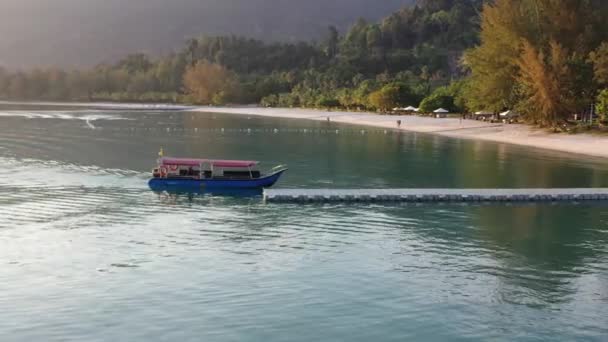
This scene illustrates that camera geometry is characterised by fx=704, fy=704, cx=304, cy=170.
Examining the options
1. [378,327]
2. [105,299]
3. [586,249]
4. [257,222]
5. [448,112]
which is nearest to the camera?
[378,327]

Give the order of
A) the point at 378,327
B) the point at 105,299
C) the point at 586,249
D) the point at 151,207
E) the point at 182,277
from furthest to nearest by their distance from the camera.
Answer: the point at 151,207 < the point at 586,249 < the point at 182,277 < the point at 105,299 < the point at 378,327

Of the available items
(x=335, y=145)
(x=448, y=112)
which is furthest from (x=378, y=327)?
(x=448, y=112)

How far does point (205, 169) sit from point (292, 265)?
20629 mm

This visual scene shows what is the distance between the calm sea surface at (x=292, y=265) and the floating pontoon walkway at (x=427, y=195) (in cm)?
131

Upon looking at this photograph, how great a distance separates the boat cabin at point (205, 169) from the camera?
148ft

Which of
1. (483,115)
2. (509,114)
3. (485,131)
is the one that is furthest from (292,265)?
(483,115)

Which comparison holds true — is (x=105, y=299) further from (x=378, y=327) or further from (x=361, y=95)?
(x=361, y=95)

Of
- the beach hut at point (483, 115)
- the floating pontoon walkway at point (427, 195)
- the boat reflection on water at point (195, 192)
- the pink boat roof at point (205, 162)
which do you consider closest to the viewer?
the floating pontoon walkway at point (427, 195)

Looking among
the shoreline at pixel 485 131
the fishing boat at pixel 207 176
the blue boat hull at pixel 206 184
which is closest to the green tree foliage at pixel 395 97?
the shoreline at pixel 485 131

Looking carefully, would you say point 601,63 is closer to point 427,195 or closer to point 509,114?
point 509,114

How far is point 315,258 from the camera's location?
88.9 ft

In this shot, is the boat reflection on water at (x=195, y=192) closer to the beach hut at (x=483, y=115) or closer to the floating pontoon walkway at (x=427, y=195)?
the floating pontoon walkway at (x=427, y=195)

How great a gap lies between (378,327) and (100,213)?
2025 centimetres

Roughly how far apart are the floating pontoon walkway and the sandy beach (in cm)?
2715
